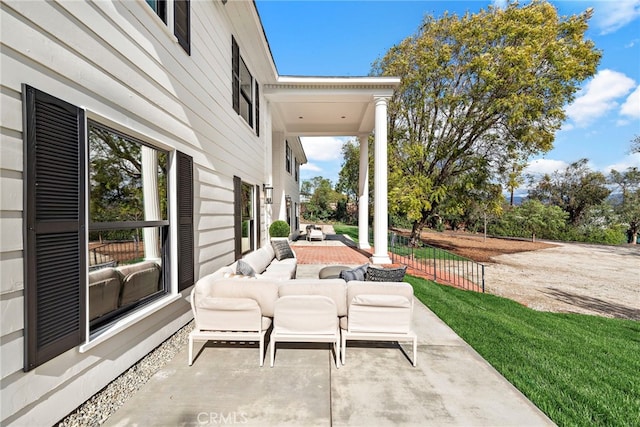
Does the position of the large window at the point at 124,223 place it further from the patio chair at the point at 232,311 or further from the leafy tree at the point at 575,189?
the leafy tree at the point at 575,189

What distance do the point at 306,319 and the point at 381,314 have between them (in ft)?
2.68

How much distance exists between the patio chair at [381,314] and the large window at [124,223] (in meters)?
2.43

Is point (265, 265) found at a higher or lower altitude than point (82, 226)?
lower

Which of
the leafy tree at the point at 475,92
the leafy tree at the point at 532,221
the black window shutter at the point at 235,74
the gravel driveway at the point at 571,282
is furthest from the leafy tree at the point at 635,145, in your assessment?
the black window shutter at the point at 235,74

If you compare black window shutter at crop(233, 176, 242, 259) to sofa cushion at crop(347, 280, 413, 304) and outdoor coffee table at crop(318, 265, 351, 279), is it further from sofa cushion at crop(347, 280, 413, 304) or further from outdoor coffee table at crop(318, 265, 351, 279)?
sofa cushion at crop(347, 280, 413, 304)

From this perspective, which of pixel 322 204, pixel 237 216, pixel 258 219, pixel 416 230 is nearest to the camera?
pixel 237 216

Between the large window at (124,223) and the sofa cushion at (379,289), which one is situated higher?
the large window at (124,223)

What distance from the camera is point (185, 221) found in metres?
3.59

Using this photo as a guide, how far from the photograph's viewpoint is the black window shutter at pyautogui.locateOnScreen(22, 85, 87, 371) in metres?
1.71

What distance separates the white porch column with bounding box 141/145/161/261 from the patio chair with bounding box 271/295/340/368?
71.9 inches

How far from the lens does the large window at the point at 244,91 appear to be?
584 cm

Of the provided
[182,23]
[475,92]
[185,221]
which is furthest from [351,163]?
[185,221]

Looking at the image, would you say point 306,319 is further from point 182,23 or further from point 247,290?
point 182,23

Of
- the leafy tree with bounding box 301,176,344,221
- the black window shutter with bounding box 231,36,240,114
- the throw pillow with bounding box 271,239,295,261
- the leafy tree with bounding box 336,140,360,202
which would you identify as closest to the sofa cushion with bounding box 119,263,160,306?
the throw pillow with bounding box 271,239,295,261
